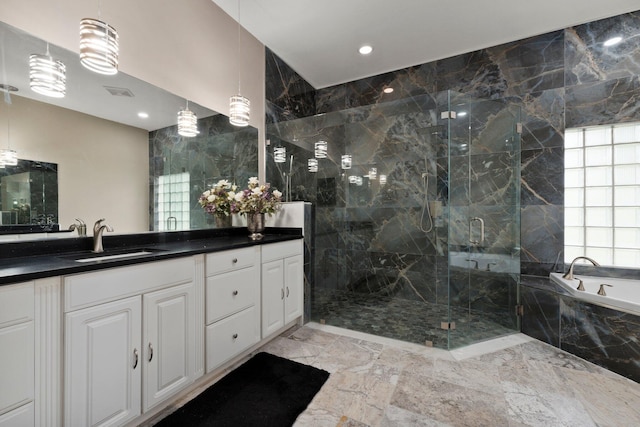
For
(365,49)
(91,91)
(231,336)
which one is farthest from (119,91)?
(365,49)

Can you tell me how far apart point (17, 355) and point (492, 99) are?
380 centimetres

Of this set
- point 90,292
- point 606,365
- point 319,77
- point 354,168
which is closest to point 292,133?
point 354,168

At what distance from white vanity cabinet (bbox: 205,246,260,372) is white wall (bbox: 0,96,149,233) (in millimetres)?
698

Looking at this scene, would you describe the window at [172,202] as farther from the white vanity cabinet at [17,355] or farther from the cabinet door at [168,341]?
the white vanity cabinet at [17,355]

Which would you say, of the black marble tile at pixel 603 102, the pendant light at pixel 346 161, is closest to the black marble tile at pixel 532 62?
the black marble tile at pixel 603 102

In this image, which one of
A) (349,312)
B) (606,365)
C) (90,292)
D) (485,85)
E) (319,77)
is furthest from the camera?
(319,77)

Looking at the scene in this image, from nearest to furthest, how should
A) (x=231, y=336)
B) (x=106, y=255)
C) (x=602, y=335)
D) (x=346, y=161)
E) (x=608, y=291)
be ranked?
(x=106, y=255), (x=231, y=336), (x=602, y=335), (x=608, y=291), (x=346, y=161)

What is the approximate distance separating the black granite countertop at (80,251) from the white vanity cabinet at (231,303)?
0.34 ft

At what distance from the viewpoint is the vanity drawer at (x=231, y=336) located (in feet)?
5.63

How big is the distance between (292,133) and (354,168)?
0.85 m

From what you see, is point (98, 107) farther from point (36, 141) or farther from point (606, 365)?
point (606, 365)

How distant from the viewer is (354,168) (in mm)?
3008

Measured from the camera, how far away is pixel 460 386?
1.75m

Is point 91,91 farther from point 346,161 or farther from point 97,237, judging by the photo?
point 346,161
